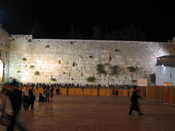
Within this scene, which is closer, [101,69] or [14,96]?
[14,96]

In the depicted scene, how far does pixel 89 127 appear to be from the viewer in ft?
35.6

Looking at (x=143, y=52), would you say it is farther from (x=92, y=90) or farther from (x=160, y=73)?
(x=92, y=90)

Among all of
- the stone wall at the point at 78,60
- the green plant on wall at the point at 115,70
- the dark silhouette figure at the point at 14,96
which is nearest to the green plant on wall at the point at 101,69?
the stone wall at the point at 78,60

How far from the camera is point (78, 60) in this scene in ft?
127

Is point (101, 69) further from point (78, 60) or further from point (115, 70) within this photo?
point (78, 60)

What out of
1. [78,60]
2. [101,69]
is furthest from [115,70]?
[78,60]

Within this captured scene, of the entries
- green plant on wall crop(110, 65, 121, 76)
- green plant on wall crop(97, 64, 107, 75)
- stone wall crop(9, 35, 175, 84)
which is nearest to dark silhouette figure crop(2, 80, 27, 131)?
stone wall crop(9, 35, 175, 84)

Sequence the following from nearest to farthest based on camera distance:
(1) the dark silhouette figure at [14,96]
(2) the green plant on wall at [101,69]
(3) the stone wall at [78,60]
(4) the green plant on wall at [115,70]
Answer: (1) the dark silhouette figure at [14,96]
(3) the stone wall at [78,60]
(2) the green plant on wall at [101,69]
(4) the green plant on wall at [115,70]

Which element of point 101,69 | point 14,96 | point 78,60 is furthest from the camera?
point 78,60

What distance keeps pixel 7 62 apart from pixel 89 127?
28508 mm

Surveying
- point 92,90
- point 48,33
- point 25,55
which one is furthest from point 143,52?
point 48,33

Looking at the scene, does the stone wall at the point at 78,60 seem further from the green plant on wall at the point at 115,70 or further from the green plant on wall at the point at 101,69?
the green plant on wall at the point at 101,69

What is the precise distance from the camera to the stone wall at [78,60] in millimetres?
38375

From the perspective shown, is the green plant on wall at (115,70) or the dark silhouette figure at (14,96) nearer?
the dark silhouette figure at (14,96)
